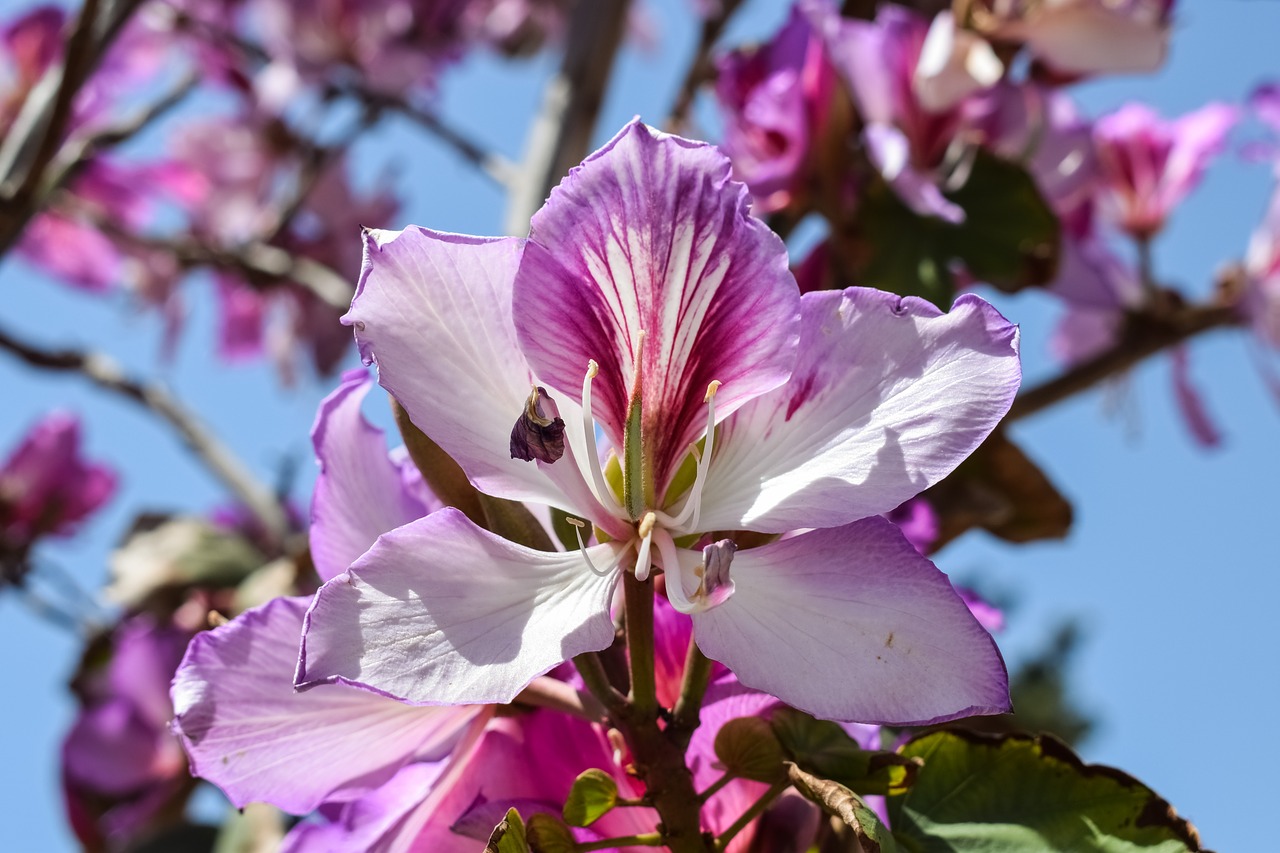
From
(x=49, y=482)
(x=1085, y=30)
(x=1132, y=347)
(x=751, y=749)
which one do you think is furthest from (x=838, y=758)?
(x=49, y=482)

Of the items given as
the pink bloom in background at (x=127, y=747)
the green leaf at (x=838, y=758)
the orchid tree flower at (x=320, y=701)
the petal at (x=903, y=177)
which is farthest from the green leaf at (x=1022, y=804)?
the pink bloom in background at (x=127, y=747)

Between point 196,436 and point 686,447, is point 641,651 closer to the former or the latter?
point 686,447

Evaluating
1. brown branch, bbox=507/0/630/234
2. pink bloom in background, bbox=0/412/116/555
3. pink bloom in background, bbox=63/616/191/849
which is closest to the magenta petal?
brown branch, bbox=507/0/630/234

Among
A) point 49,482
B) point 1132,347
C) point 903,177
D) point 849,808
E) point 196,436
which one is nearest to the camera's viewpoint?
point 849,808

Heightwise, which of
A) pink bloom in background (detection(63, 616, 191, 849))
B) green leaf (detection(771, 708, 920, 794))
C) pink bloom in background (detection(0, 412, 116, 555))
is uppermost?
green leaf (detection(771, 708, 920, 794))

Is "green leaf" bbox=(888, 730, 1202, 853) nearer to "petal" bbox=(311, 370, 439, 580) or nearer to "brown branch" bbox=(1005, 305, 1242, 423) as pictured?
"petal" bbox=(311, 370, 439, 580)
